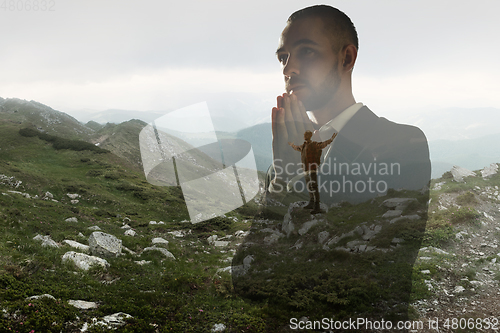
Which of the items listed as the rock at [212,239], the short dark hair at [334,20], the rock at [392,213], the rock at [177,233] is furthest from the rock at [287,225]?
the rock at [177,233]

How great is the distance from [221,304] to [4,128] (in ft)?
195

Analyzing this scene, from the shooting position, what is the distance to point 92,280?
9.20 m

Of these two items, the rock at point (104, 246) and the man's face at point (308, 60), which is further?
the rock at point (104, 246)

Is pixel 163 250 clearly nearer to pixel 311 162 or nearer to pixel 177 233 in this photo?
pixel 177 233

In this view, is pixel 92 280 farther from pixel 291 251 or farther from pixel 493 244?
pixel 493 244

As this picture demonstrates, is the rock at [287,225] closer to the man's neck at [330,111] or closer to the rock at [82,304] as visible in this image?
the man's neck at [330,111]

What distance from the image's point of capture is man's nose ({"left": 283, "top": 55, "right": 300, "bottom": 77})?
19.1 ft

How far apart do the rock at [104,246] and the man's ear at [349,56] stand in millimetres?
12668

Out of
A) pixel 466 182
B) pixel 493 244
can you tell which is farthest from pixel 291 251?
pixel 466 182

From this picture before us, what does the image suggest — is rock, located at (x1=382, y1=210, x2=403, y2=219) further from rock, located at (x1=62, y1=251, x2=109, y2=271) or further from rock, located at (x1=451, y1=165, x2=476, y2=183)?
rock, located at (x1=62, y1=251, x2=109, y2=271)

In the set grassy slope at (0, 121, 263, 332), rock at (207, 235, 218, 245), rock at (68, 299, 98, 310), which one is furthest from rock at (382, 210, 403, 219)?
rock at (207, 235, 218, 245)

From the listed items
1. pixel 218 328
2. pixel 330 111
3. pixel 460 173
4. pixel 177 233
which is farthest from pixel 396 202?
pixel 177 233

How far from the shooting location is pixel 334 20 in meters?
5.85

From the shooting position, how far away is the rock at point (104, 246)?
12.3 metres
